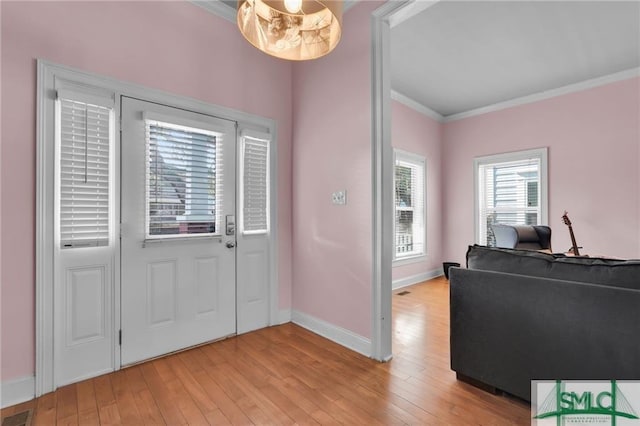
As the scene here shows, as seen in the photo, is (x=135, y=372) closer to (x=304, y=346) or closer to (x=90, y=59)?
(x=304, y=346)

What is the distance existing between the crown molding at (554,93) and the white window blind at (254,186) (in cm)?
389

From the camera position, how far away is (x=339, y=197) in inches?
108

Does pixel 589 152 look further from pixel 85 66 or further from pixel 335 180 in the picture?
pixel 85 66

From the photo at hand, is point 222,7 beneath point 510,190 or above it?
above

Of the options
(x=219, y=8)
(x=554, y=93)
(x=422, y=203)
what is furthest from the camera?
(x=422, y=203)

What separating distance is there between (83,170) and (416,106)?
178 inches

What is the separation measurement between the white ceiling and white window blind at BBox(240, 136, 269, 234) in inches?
71.3

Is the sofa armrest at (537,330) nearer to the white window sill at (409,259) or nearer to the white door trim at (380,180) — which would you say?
the white door trim at (380,180)

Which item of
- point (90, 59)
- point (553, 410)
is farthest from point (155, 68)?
point (553, 410)

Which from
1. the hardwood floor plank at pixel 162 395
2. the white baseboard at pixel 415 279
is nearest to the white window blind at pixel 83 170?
the hardwood floor plank at pixel 162 395

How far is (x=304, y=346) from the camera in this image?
2617 millimetres

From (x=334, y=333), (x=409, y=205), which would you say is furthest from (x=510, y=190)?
(x=334, y=333)

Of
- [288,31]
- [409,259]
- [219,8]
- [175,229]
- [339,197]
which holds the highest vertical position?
[219,8]

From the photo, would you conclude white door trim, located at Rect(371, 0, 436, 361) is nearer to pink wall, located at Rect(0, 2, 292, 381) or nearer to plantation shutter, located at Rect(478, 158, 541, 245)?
pink wall, located at Rect(0, 2, 292, 381)
